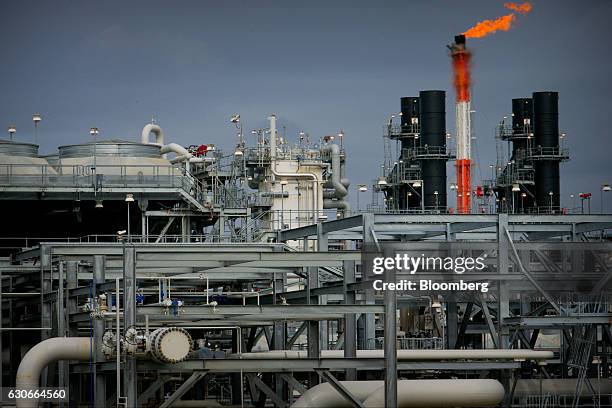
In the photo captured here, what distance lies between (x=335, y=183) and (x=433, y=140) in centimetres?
854

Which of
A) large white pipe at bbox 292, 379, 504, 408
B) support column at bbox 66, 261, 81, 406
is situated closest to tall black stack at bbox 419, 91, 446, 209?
support column at bbox 66, 261, 81, 406

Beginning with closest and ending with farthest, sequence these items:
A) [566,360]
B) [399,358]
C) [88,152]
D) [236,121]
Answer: [399,358] → [566,360] → [88,152] → [236,121]

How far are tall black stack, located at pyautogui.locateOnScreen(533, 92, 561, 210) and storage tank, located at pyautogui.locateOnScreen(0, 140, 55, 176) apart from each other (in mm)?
40914

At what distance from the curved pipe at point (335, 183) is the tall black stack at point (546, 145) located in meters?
15.6

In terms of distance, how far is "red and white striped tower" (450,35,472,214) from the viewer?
90062 millimetres

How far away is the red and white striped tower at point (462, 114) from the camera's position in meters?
90.1

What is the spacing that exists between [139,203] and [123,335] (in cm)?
3594

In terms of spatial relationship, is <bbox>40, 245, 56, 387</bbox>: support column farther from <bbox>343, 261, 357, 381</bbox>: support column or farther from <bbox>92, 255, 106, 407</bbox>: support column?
Result: <bbox>343, 261, 357, 381</bbox>: support column

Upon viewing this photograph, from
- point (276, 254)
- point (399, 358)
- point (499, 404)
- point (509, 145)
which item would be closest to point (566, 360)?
point (499, 404)

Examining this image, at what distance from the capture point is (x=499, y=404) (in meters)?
48.1

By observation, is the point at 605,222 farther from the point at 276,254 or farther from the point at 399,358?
the point at 276,254

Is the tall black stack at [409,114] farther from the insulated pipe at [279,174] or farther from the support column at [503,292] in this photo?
the support column at [503,292]

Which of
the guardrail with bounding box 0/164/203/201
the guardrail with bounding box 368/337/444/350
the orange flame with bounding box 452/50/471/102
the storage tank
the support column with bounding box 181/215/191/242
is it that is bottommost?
the guardrail with bounding box 368/337/444/350

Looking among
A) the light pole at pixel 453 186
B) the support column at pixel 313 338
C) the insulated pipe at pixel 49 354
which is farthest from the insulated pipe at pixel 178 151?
the insulated pipe at pixel 49 354
